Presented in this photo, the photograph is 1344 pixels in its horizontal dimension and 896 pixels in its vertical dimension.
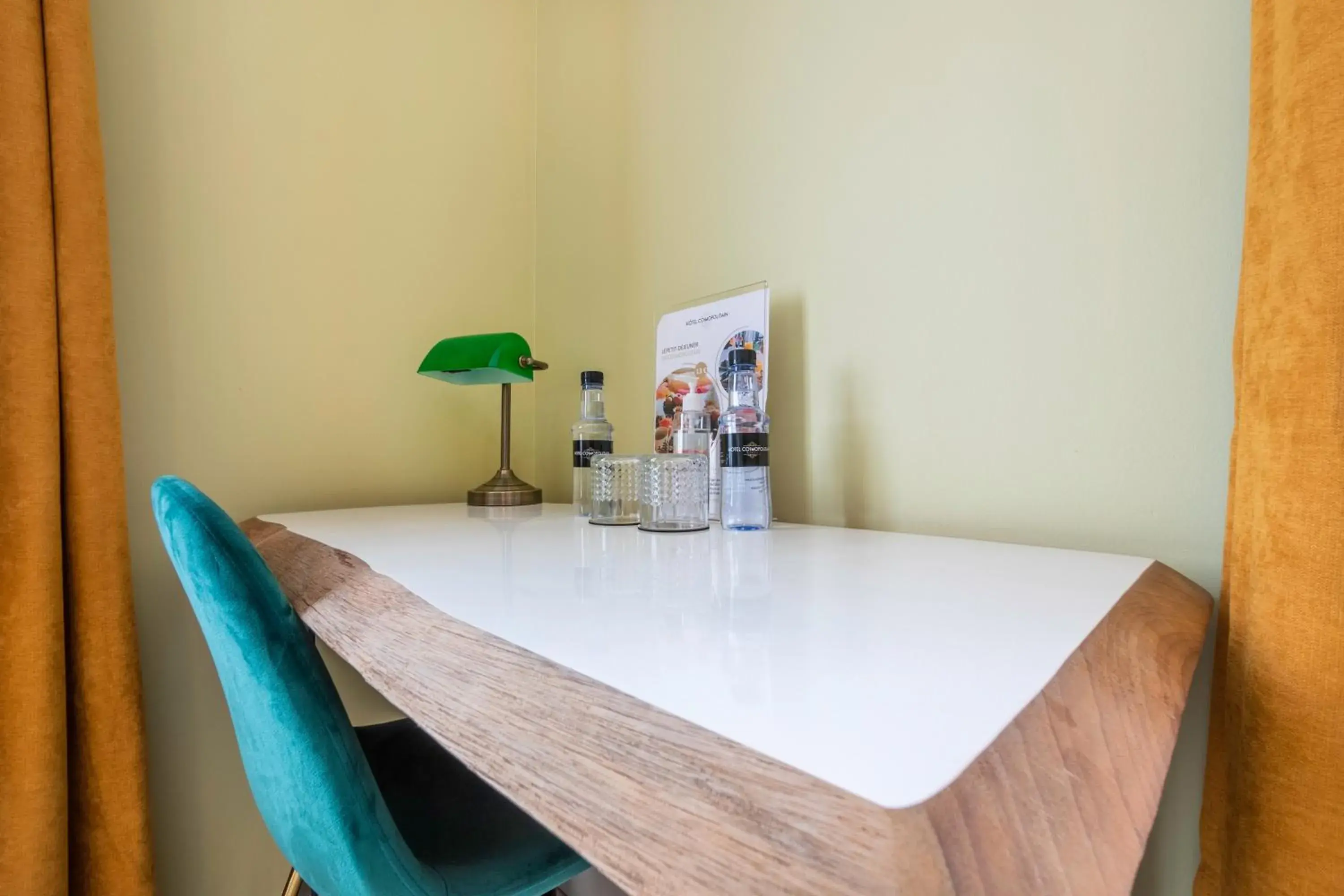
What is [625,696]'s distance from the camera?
27 centimetres

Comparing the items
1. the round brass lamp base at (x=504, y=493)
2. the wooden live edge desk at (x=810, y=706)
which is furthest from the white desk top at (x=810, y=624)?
the round brass lamp base at (x=504, y=493)

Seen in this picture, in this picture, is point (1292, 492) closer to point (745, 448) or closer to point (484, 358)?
point (745, 448)

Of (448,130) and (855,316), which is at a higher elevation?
(448,130)

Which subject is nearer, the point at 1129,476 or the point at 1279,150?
the point at 1279,150

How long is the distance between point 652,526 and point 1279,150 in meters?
0.67

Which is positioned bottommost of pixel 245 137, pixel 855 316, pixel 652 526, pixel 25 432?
pixel 652 526

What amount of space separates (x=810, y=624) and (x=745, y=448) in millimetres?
399

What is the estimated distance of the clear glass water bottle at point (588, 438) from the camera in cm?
101

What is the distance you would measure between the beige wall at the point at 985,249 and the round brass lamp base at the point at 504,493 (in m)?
0.44

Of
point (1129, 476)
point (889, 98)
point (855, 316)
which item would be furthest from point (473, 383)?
point (1129, 476)

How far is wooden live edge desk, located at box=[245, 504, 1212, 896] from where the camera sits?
0.19 m

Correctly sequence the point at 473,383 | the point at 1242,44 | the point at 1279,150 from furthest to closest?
the point at 473,383 → the point at 1242,44 → the point at 1279,150

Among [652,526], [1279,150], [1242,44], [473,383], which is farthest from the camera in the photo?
[473,383]

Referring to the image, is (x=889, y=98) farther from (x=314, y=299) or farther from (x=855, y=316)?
(x=314, y=299)
